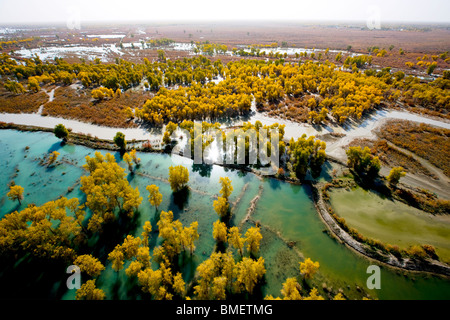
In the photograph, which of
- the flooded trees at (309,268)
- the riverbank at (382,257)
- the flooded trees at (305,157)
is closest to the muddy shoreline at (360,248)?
the riverbank at (382,257)

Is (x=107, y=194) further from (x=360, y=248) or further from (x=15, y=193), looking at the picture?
(x=360, y=248)

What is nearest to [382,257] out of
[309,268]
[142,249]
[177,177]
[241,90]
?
[309,268]

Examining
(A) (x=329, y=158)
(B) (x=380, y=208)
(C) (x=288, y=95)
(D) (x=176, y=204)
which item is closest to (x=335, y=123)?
(A) (x=329, y=158)

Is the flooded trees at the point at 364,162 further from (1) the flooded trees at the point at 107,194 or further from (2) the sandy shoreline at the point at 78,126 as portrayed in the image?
(2) the sandy shoreline at the point at 78,126

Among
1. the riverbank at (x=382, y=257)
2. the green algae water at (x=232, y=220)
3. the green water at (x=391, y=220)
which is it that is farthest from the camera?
the green water at (x=391, y=220)

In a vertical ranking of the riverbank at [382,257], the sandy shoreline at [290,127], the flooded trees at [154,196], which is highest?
the sandy shoreline at [290,127]
